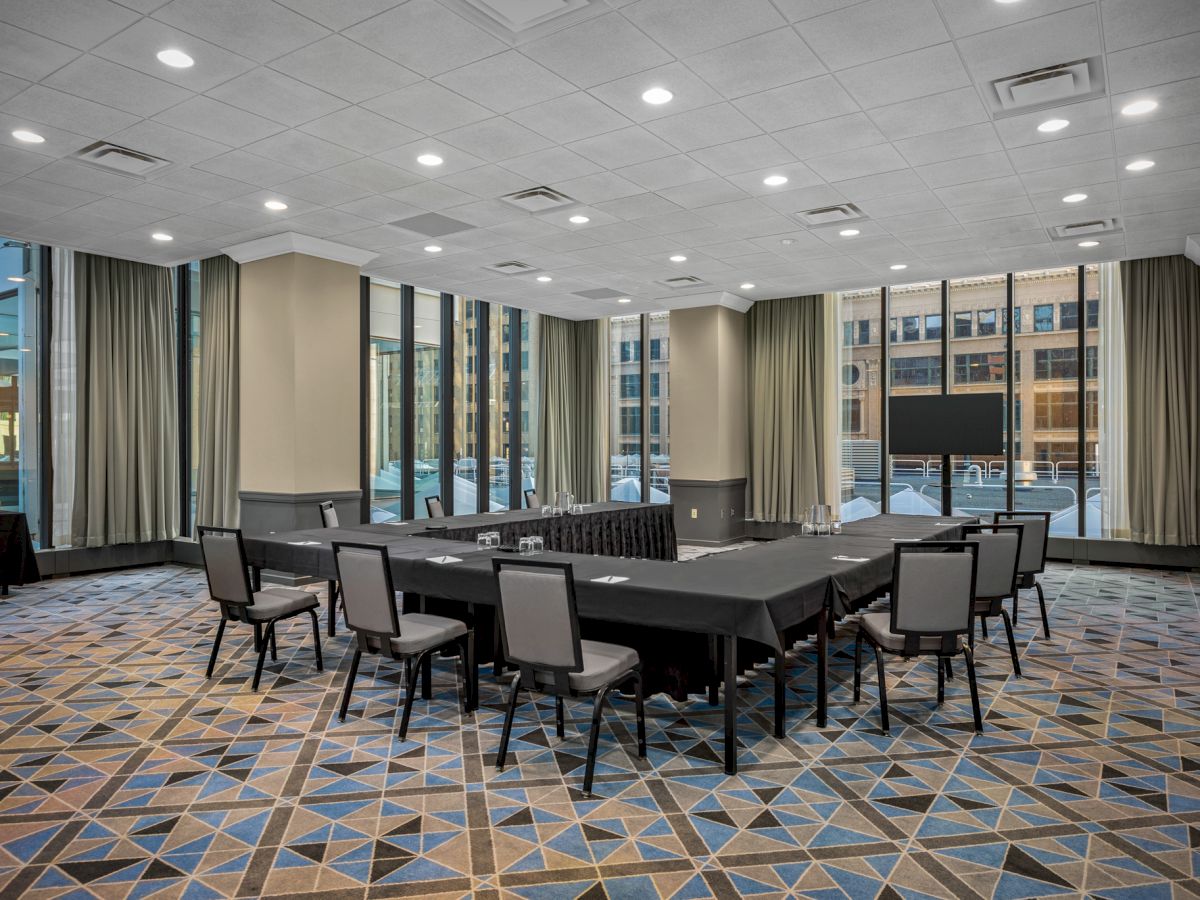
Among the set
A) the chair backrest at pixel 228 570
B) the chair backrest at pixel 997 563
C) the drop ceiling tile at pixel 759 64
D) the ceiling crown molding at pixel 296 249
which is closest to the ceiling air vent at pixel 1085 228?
the chair backrest at pixel 997 563

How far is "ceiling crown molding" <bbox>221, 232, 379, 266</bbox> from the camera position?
7301 millimetres

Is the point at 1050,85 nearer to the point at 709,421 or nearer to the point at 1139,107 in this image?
the point at 1139,107

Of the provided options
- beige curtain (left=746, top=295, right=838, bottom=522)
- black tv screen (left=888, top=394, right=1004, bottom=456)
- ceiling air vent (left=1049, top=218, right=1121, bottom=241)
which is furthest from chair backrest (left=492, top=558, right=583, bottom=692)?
beige curtain (left=746, top=295, right=838, bottom=522)

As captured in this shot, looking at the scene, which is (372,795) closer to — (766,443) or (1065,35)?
(1065,35)

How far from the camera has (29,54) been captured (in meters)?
3.89

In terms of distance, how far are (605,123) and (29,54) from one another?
2961 millimetres

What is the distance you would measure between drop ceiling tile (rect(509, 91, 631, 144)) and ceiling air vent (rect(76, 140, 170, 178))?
263 centimetres

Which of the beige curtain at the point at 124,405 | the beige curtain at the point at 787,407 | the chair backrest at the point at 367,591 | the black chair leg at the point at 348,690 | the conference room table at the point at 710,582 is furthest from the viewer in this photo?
the beige curtain at the point at 787,407

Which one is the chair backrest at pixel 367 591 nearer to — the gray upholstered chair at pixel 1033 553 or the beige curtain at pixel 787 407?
the gray upholstered chair at pixel 1033 553

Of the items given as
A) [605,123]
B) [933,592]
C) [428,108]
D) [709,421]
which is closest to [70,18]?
[428,108]

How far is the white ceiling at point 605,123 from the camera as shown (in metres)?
3.63

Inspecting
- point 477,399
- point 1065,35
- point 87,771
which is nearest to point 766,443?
point 477,399

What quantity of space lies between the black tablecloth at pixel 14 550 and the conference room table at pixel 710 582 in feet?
11.7

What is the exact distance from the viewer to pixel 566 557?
4.51 meters
